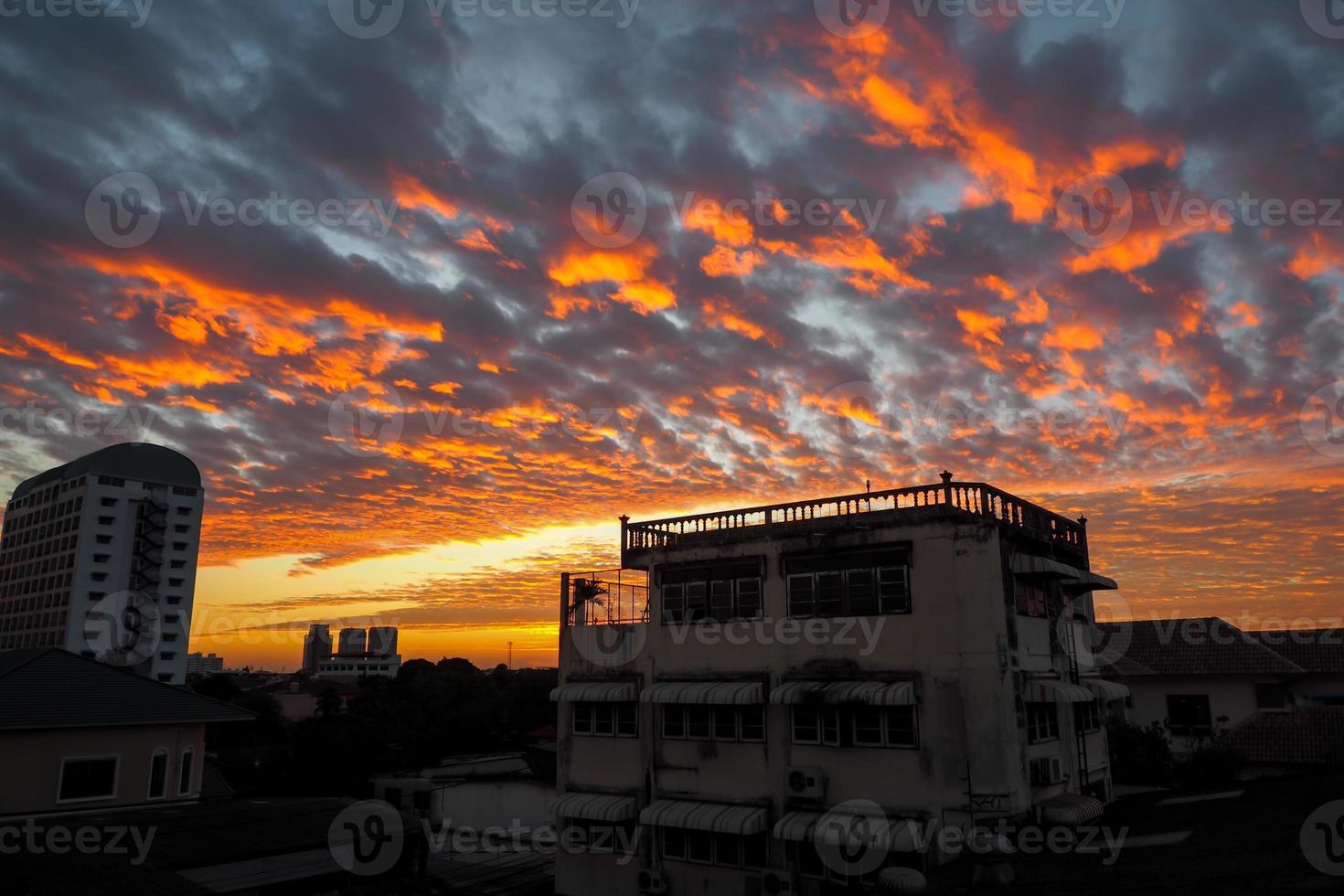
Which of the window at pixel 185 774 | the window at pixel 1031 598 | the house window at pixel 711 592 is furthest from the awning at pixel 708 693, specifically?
the window at pixel 185 774

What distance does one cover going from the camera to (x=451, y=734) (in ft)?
240

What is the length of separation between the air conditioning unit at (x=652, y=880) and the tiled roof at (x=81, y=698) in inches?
546

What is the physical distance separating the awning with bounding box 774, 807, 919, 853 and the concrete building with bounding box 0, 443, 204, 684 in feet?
344

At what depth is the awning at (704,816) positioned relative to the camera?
23.1 meters

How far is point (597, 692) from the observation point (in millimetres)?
27031

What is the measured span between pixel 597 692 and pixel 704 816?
17.4ft

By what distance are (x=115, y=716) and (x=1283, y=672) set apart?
44736 mm

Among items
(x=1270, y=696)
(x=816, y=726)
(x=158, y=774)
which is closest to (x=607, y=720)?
(x=816, y=726)

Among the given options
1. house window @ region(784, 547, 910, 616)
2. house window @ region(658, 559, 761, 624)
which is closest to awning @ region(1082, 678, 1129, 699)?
house window @ region(784, 547, 910, 616)

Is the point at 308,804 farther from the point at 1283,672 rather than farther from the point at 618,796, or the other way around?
the point at 1283,672

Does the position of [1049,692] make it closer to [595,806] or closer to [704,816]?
[704,816]

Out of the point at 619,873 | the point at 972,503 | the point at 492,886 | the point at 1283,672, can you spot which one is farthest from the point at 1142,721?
the point at 492,886

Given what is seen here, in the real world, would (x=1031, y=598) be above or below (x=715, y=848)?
above

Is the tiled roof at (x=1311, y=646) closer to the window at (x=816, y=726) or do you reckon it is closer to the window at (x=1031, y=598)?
the window at (x=1031, y=598)
